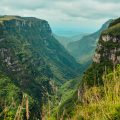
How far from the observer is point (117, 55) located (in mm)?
195250

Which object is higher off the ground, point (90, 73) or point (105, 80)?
point (105, 80)

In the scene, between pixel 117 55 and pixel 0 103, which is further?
pixel 117 55

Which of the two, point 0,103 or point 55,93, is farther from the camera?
point 55,93

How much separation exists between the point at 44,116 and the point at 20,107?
1282 millimetres

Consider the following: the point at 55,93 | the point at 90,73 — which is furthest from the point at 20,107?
the point at 90,73

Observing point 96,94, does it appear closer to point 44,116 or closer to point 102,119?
point 102,119

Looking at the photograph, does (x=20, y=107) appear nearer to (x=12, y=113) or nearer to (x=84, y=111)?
(x=12, y=113)

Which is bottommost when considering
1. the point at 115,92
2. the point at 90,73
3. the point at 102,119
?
the point at 90,73

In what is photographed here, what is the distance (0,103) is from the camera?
12.6 meters

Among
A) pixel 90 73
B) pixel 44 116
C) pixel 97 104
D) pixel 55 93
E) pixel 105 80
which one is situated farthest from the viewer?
pixel 90 73

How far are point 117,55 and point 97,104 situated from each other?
7141 inches

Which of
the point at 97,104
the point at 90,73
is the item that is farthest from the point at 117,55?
the point at 97,104

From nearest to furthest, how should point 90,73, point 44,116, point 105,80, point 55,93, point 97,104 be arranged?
point 44,116
point 55,93
point 105,80
point 97,104
point 90,73

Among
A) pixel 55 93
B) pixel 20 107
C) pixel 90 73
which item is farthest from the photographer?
pixel 90 73
